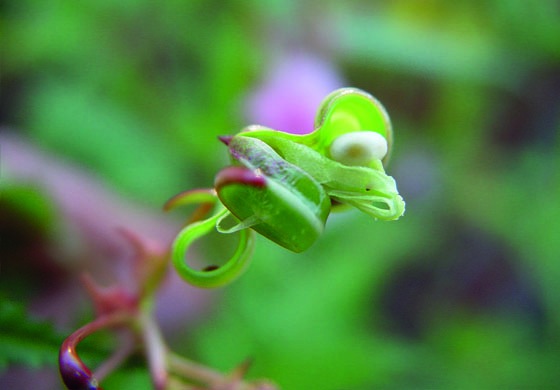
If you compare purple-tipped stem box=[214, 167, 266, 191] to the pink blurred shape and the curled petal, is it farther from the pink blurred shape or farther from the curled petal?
the pink blurred shape

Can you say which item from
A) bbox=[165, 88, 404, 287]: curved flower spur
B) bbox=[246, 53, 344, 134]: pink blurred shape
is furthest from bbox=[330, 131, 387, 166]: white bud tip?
bbox=[246, 53, 344, 134]: pink blurred shape

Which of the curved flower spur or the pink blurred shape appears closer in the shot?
the curved flower spur

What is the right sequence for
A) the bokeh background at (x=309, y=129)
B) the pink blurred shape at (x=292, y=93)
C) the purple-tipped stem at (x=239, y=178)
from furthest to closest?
the pink blurred shape at (x=292, y=93)
the bokeh background at (x=309, y=129)
the purple-tipped stem at (x=239, y=178)

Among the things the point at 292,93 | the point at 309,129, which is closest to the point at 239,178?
the point at 309,129

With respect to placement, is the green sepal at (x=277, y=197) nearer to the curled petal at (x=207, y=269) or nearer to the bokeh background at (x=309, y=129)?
the curled petal at (x=207, y=269)

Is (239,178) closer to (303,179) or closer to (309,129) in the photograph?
(303,179)

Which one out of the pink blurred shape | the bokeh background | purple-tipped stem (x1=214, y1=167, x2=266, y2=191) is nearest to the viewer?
purple-tipped stem (x1=214, y1=167, x2=266, y2=191)

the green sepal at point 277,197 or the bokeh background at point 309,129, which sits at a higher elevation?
the bokeh background at point 309,129

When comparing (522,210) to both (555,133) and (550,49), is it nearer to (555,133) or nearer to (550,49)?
(555,133)

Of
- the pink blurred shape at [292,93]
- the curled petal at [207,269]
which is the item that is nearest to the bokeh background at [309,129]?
the pink blurred shape at [292,93]

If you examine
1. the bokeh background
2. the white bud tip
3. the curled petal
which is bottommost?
the curled petal
